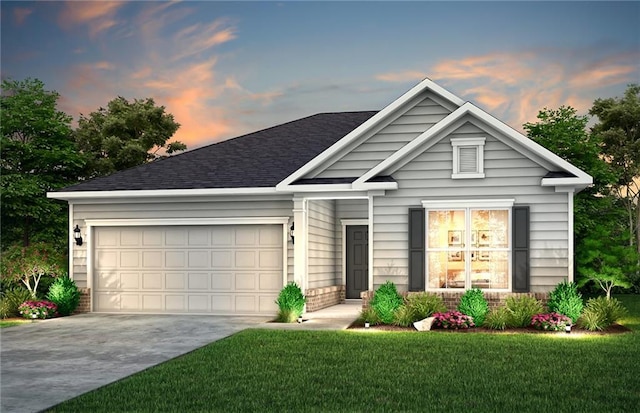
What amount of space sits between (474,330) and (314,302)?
215 inches

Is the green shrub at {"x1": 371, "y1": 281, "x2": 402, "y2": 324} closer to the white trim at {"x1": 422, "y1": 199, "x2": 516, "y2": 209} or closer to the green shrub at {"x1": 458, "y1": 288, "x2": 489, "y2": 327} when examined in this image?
the green shrub at {"x1": 458, "y1": 288, "x2": 489, "y2": 327}

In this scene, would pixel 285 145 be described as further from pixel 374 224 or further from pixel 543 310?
pixel 543 310

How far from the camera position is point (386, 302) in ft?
49.6

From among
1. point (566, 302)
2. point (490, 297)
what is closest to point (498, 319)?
point (490, 297)

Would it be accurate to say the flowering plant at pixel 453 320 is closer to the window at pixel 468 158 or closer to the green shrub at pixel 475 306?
the green shrub at pixel 475 306

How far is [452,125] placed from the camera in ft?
50.9

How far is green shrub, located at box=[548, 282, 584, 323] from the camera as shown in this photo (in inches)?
567

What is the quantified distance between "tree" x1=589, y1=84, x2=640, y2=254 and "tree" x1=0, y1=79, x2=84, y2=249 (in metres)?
25.7

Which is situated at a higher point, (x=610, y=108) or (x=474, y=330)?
(x=610, y=108)

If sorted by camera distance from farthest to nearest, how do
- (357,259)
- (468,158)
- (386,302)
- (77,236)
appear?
(357,259)
(77,236)
(468,158)
(386,302)

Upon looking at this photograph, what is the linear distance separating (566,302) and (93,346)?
9.16 m

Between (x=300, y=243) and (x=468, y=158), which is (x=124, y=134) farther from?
(x=468, y=158)

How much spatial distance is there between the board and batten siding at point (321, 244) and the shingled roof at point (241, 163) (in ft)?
4.52

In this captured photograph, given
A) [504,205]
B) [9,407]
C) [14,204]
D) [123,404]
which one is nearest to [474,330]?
[504,205]
